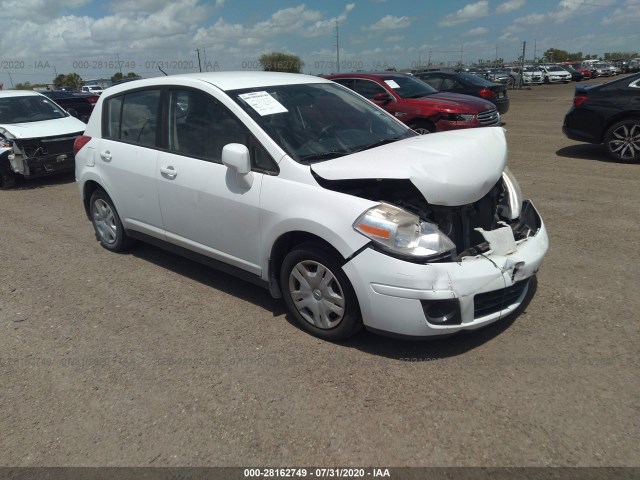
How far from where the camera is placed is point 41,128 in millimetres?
9008

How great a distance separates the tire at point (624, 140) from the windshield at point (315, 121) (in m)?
5.81

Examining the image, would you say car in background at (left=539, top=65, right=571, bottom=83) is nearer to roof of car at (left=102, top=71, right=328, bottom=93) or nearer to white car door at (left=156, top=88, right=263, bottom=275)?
roof of car at (left=102, top=71, right=328, bottom=93)

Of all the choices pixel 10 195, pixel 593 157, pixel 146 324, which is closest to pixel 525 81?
pixel 593 157

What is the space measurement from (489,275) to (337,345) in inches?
43.2

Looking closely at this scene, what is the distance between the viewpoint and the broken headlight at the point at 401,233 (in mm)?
2988

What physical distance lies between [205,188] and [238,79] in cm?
99

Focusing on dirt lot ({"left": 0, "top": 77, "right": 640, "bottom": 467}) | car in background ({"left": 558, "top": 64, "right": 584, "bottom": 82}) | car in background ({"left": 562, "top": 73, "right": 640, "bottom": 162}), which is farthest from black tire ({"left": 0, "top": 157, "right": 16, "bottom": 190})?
car in background ({"left": 558, "top": 64, "right": 584, "bottom": 82})

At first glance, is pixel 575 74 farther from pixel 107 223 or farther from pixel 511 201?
pixel 107 223

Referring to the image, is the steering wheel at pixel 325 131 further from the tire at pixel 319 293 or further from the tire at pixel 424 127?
the tire at pixel 424 127

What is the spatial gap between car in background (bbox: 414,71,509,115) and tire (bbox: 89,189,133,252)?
35.1ft

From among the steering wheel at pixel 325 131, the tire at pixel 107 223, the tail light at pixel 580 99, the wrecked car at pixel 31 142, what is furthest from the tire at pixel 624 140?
the wrecked car at pixel 31 142

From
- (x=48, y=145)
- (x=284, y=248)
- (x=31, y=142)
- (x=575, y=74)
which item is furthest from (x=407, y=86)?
(x=575, y=74)

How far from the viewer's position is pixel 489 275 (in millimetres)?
3059

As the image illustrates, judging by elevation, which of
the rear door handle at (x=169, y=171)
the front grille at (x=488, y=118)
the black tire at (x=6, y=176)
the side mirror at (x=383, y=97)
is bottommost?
the black tire at (x=6, y=176)
